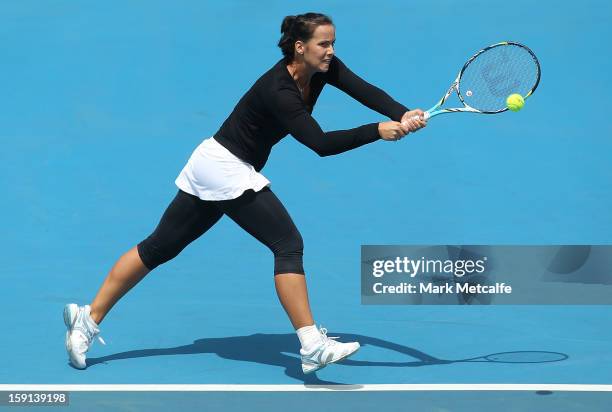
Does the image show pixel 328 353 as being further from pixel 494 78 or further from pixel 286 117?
pixel 494 78

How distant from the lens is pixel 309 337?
5.91 m

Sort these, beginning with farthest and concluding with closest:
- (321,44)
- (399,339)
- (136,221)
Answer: (136,221) → (399,339) → (321,44)

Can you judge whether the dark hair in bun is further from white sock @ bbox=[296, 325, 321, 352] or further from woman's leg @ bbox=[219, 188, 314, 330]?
white sock @ bbox=[296, 325, 321, 352]

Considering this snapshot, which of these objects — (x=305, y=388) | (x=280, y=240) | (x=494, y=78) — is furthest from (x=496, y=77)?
(x=305, y=388)

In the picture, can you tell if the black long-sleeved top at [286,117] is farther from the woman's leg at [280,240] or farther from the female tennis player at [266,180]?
the woman's leg at [280,240]

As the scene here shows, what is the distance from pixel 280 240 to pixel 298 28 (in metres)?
1.00

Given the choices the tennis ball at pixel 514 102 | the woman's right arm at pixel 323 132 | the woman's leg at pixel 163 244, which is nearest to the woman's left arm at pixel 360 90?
the woman's right arm at pixel 323 132

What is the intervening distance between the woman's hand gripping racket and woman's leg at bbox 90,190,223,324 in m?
1.30

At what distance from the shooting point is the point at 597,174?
29.8 ft

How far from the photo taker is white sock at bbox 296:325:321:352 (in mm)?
5891

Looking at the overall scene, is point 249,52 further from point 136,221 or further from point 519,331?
point 519,331

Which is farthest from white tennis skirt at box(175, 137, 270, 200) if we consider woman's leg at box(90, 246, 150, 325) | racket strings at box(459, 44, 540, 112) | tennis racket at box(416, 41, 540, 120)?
racket strings at box(459, 44, 540, 112)
